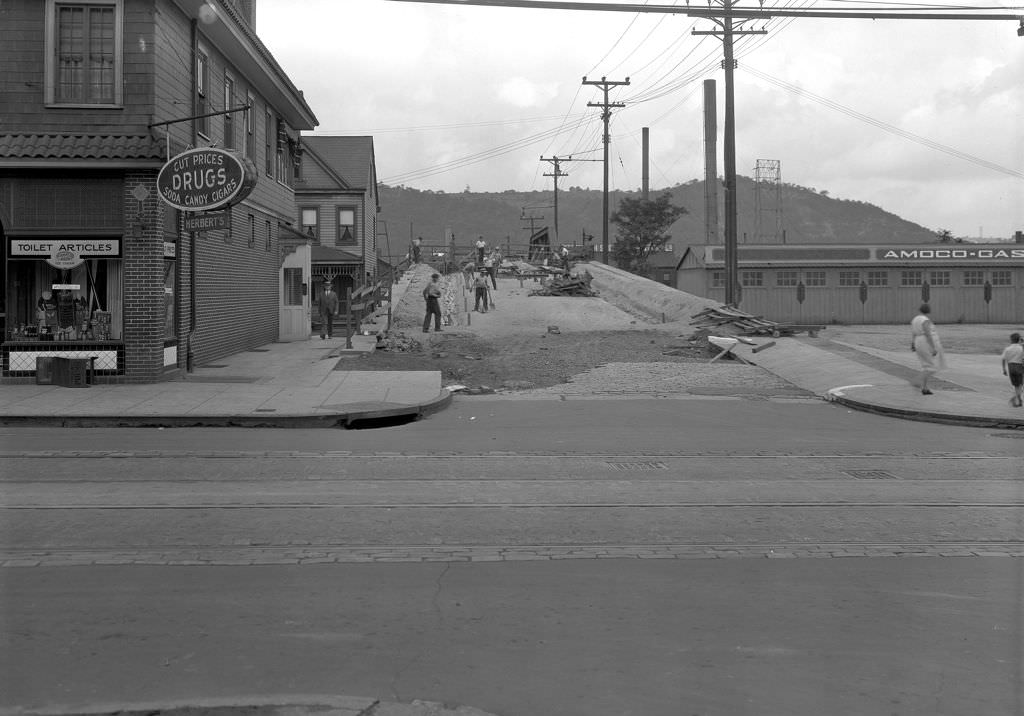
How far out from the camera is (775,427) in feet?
48.9

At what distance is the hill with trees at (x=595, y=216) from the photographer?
149125 millimetres

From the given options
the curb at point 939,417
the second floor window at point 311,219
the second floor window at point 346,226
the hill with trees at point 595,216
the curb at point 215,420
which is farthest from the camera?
the hill with trees at point 595,216

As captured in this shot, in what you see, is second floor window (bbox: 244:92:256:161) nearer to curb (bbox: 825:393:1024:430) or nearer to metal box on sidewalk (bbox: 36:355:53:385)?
metal box on sidewalk (bbox: 36:355:53:385)

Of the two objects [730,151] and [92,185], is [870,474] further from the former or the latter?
[730,151]

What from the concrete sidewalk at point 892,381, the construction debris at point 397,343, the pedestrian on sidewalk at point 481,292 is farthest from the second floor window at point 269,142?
the concrete sidewalk at point 892,381

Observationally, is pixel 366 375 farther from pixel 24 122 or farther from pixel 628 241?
pixel 628 241

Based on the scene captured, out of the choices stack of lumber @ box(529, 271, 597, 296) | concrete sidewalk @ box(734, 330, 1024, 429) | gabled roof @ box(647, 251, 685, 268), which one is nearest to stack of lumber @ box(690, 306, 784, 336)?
concrete sidewalk @ box(734, 330, 1024, 429)

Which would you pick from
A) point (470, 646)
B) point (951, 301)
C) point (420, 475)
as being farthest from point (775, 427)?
point (951, 301)

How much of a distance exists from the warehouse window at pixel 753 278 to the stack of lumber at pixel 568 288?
10.1m

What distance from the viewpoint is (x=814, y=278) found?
4797 centimetres

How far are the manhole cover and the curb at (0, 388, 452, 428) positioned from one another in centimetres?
513

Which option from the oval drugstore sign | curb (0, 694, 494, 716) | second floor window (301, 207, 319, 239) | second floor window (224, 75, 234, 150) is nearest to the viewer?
curb (0, 694, 494, 716)

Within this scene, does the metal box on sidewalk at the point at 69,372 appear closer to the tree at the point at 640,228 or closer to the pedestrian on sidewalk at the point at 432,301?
the pedestrian on sidewalk at the point at 432,301

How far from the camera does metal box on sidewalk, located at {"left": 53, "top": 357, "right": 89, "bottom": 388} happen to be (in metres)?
17.3
